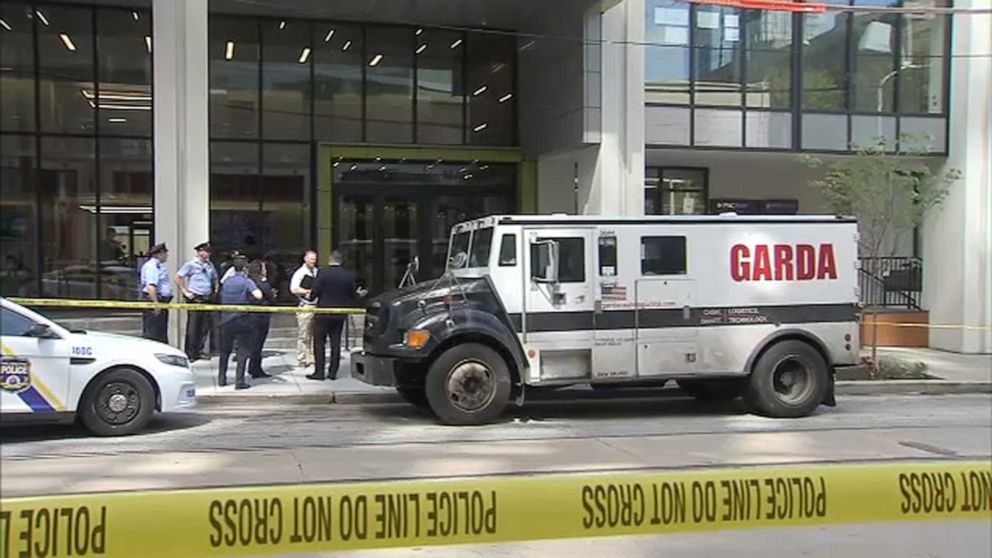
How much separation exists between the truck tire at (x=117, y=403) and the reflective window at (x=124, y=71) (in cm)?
1140

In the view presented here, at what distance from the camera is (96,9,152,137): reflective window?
19.0 meters

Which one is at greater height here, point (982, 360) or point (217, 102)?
point (217, 102)

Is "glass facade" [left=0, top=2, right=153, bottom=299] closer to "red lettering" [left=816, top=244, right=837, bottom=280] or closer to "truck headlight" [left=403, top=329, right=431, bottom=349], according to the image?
"truck headlight" [left=403, top=329, right=431, bottom=349]

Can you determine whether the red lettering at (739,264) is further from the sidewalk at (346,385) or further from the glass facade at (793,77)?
the glass facade at (793,77)

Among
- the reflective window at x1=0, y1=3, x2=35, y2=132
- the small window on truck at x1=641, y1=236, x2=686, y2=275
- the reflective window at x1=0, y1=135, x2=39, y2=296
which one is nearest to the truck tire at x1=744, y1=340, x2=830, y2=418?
the small window on truck at x1=641, y1=236, x2=686, y2=275

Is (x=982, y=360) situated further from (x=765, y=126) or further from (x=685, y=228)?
(x=685, y=228)

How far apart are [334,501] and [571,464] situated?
4.80 m

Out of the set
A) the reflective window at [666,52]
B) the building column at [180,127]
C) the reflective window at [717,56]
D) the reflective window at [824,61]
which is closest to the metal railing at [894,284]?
the reflective window at [824,61]

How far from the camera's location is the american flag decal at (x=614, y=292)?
1049cm

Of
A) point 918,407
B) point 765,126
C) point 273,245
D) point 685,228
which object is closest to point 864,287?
point 765,126

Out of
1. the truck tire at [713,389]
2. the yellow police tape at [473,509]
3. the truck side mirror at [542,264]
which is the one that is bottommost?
the truck tire at [713,389]

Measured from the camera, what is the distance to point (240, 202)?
19609 mm

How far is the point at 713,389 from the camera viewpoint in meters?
11.8

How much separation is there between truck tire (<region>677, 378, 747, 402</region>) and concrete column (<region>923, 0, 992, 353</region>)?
8.96 m
